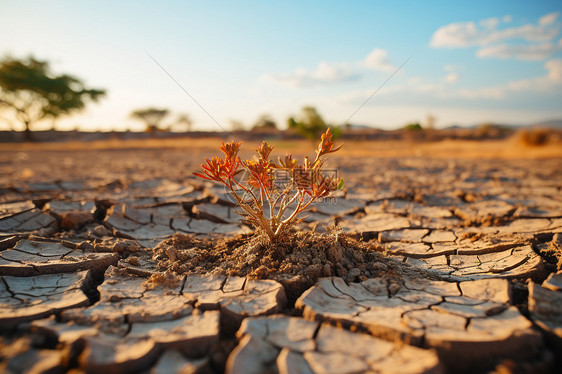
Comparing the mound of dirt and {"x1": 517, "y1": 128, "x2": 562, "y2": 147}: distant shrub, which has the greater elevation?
{"x1": 517, "y1": 128, "x2": 562, "y2": 147}: distant shrub

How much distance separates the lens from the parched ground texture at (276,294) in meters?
1.39

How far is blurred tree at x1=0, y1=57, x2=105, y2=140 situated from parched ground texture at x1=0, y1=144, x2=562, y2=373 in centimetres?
2560

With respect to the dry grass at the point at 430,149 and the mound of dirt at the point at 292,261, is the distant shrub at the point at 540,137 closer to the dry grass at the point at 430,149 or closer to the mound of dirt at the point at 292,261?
the dry grass at the point at 430,149

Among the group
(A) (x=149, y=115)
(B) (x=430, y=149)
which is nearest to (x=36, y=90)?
(A) (x=149, y=115)

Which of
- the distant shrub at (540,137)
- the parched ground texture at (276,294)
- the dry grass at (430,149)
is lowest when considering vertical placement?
the parched ground texture at (276,294)

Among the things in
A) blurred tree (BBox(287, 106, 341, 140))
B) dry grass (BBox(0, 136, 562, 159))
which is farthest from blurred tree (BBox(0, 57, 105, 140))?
blurred tree (BBox(287, 106, 341, 140))

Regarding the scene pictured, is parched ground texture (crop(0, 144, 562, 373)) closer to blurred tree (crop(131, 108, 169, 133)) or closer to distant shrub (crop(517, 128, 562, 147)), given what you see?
distant shrub (crop(517, 128, 562, 147))

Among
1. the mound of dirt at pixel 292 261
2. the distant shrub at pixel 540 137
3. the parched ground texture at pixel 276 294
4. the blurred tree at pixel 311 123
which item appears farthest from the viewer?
the blurred tree at pixel 311 123

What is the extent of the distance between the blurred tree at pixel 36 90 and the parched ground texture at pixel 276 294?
25599 mm

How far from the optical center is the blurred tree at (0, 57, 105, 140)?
23031 millimetres

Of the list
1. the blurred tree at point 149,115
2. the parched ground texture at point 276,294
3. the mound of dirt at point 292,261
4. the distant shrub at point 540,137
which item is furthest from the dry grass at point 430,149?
the blurred tree at point 149,115

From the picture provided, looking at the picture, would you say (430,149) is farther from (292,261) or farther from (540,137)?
(292,261)

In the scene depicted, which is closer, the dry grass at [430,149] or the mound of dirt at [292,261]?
the mound of dirt at [292,261]

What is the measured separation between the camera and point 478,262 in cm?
241
